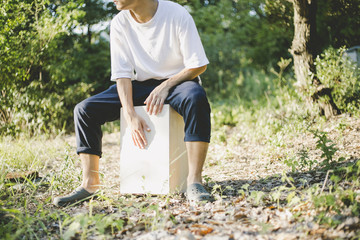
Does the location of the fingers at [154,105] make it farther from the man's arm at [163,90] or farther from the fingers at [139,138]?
the fingers at [139,138]

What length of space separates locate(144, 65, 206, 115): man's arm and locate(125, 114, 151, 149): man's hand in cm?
9

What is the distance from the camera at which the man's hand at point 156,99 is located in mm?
2162

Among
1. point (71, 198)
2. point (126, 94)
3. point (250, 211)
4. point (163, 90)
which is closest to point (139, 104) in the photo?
point (126, 94)

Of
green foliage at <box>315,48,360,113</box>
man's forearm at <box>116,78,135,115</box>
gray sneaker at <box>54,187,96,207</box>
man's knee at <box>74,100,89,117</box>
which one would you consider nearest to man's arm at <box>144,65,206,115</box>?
man's forearm at <box>116,78,135,115</box>

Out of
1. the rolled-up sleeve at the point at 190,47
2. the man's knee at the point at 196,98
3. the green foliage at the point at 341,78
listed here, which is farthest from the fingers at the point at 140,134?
the green foliage at the point at 341,78

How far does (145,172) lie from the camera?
87.4 inches

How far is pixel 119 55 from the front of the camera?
240 cm

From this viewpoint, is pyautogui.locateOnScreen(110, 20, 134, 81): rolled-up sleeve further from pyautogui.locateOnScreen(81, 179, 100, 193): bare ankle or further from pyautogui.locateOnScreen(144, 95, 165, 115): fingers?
pyautogui.locateOnScreen(81, 179, 100, 193): bare ankle

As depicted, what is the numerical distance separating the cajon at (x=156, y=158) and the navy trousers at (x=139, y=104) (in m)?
0.12

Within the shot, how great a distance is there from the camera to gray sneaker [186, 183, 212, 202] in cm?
196

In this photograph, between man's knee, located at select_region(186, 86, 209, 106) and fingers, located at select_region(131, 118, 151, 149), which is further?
fingers, located at select_region(131, 118, 151, 149)

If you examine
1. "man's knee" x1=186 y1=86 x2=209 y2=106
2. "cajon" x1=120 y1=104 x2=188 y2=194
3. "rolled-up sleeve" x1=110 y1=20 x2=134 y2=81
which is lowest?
"cajon" x1=120 y1=104 x2=188 y2=194

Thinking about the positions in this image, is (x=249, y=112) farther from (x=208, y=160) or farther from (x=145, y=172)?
(x=145, y=172)

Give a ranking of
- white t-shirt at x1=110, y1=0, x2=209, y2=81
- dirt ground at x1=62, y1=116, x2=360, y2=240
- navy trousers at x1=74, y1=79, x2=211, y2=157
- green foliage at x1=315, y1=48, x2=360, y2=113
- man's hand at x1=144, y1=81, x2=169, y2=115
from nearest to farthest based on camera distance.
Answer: dirt ground at x1=62, y1=116, x2=360, y2=240
navy trousers at x1=74, y1=79, x2=211, y2=157
man's hand at x1=144, y1=81, x2=169, y2=115
white t-shirt at x1=110, y1=0, x2=209, y2=81
green foliage at x1=315, y1=48, x2=360, y2=113
